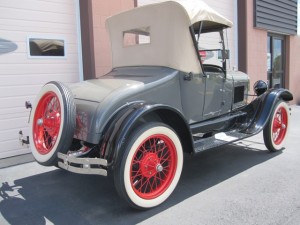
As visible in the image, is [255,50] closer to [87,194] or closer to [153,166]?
[153,166]

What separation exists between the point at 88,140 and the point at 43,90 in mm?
818

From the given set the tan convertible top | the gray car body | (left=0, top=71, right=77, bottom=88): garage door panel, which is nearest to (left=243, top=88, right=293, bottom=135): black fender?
the gray car body

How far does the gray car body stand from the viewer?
3.09 meters

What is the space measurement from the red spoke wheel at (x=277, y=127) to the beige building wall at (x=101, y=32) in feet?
9.43

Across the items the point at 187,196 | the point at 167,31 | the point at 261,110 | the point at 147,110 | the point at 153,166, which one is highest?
the point at 167,31

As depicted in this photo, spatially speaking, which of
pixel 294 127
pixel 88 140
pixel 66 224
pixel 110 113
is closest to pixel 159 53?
pixel 110 113

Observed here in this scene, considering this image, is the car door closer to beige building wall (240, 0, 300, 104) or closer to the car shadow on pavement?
the car shadow on pavement

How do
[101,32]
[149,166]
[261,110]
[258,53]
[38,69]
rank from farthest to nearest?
[258,53], [101,32], [38,69], [261,110], [149,166]

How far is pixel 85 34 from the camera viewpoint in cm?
561

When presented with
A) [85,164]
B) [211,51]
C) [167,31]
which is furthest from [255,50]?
[85,164]

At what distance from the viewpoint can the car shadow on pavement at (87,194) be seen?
308cm

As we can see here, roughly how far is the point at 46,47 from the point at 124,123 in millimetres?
3104

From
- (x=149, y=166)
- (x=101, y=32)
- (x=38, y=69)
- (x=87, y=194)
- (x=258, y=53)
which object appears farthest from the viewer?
(x=258, y=53)

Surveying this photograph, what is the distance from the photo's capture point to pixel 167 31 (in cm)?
377
